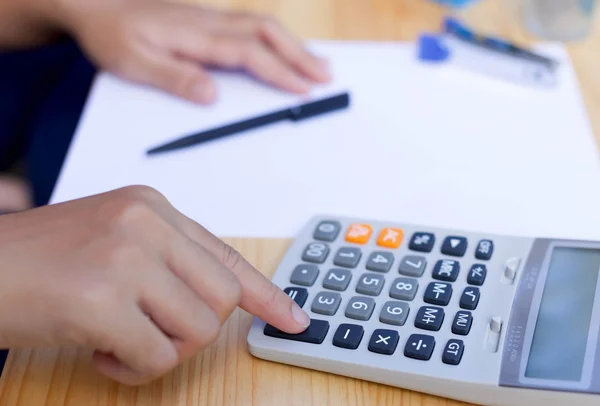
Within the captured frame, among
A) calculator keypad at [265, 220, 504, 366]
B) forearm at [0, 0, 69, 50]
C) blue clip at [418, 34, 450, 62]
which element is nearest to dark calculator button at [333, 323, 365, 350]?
calculator keypad at [265, 220, 504, 366]

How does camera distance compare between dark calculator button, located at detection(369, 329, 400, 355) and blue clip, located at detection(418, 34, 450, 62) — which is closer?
dark calculator button, located at detection(369, 329, 400, 355)

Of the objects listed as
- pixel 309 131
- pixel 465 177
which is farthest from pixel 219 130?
pixel 465 177

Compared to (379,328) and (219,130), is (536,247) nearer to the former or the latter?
(379,328)

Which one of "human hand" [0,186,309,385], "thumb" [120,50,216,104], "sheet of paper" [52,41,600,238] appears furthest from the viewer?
"thumb" [120,50,216,104]

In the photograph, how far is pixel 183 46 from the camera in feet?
2.13

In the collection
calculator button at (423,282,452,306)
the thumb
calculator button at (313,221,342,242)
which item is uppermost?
calculator button at (423,282,452,306)

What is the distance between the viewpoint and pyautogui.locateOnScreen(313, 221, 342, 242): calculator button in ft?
1.46

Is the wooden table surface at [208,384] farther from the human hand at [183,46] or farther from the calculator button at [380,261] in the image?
the human hand at [183,46]

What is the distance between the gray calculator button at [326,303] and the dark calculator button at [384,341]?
0.09 ft

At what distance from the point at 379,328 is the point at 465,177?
0.19m

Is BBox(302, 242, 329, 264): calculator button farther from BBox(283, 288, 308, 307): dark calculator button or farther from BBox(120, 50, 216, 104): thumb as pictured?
BBox(120, 50, 216, 104): thumb

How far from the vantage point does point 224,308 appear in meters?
0.37

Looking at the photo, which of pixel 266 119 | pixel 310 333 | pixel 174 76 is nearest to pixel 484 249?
pixel 310 333

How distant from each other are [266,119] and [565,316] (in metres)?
0.29
